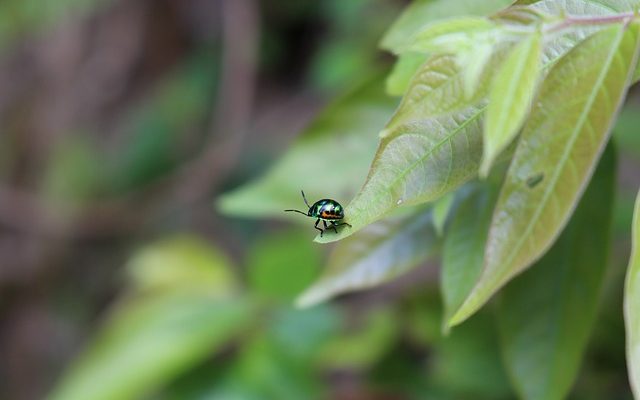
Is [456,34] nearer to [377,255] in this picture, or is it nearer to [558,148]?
[558,148]

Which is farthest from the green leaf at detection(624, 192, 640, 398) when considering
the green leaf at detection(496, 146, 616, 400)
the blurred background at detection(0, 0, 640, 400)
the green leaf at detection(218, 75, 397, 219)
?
the blurred background at detection(0, 0, 640, 400)

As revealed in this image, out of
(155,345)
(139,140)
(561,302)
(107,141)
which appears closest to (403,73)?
(561,302)

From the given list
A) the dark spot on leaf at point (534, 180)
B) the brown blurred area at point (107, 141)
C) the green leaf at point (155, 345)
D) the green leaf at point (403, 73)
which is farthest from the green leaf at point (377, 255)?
the brown blurred area at point (107, 141)

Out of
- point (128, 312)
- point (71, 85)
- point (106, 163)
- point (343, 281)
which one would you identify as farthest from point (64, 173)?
point (343, 281)

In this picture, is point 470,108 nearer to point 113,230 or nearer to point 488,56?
point 488,56

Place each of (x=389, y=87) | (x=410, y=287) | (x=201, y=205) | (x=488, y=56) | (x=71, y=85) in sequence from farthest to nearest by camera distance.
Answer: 1. (x=71, y=85)
2. (x=201, y=205)
3. (x=410, y=287)
4. (x=389, y=87)
5. (x=488, y=56)

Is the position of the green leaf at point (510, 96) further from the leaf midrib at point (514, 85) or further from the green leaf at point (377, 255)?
the green leaf at point (377, 255)
